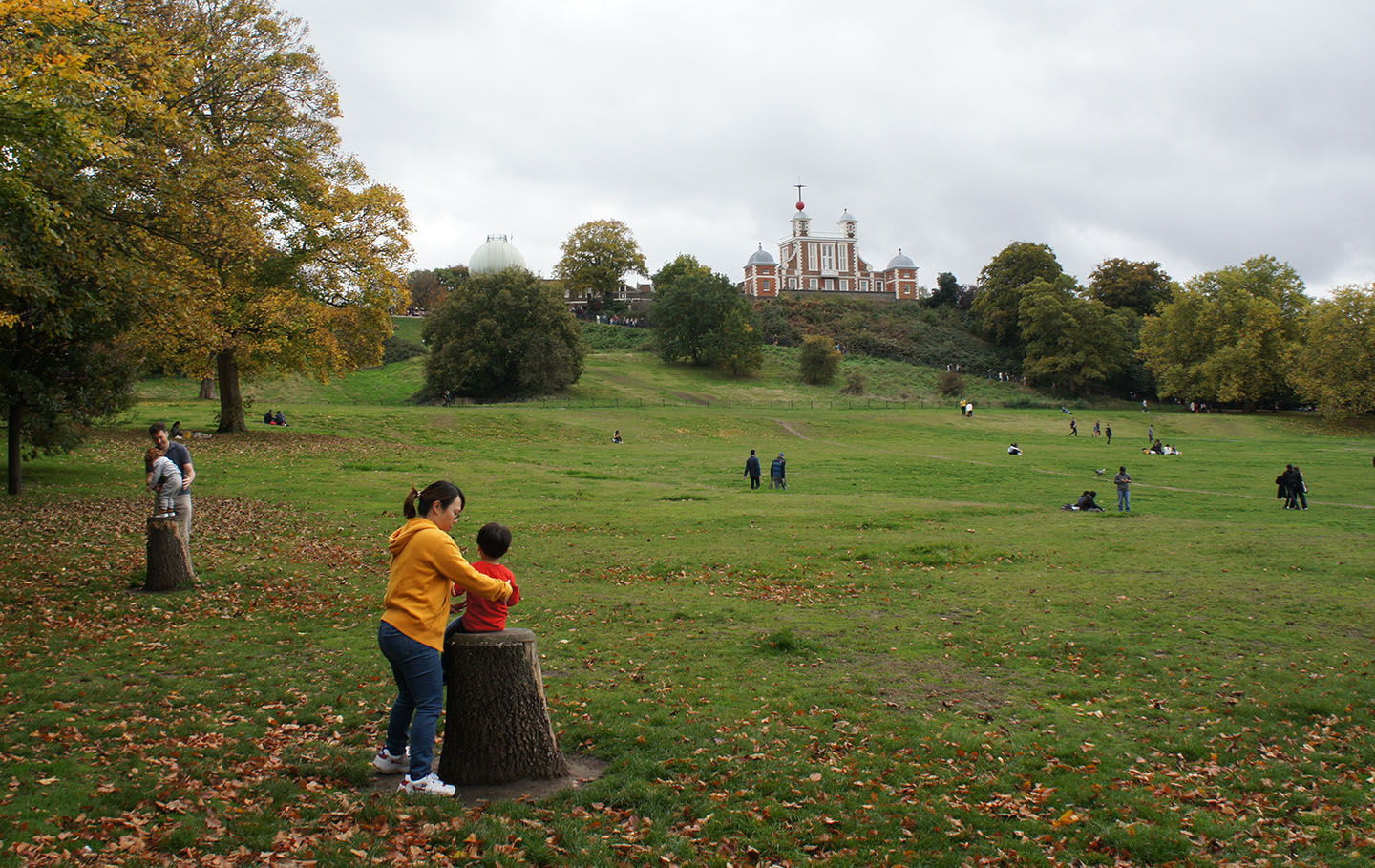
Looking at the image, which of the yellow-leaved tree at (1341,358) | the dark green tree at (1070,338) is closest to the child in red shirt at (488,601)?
the yellow-leaved tree at (1341,358)

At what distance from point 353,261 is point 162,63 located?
59.9 feet

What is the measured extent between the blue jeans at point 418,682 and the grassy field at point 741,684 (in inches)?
13.6

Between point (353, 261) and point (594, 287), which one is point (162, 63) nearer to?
point (353, 261)

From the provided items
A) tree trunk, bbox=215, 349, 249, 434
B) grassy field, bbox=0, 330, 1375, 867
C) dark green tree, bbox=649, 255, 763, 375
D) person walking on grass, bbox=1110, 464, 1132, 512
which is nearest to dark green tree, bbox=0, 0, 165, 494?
grassy field, bbox=0, 330, 1375, 867

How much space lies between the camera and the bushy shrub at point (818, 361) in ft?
282

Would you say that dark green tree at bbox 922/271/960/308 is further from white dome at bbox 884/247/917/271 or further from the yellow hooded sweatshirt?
the yellow hooded sweatshirt

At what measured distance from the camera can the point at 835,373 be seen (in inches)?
3479

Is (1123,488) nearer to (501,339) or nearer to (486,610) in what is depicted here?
(486,610)

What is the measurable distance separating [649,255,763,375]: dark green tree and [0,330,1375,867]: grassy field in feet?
207

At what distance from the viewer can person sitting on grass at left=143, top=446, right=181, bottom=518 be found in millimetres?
12398

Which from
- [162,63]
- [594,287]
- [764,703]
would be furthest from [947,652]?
[594,287]

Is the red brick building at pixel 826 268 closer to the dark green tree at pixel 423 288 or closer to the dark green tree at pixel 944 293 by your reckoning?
the dark green tree at pixel 944 293

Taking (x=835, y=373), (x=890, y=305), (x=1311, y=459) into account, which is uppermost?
(x=890, y=305)

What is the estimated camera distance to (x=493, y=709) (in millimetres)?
6637
